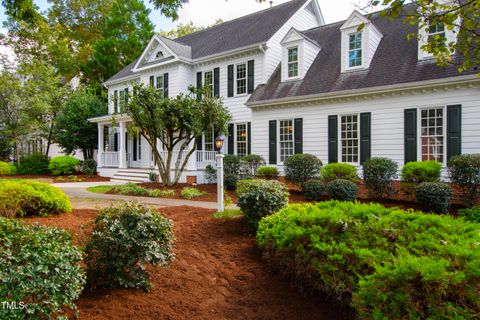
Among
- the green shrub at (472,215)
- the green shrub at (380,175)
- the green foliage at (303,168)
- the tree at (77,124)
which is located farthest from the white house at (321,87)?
the tree at (77,124)

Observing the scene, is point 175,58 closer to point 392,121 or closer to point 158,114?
point 158,114

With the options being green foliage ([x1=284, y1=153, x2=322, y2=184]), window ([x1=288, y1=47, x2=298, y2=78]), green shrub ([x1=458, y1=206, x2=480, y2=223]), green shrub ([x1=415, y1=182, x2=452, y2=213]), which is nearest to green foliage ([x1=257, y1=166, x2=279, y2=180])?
green foliage ([x1=284, y1=153, x2=322, y2=184])

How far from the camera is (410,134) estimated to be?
10.9 m

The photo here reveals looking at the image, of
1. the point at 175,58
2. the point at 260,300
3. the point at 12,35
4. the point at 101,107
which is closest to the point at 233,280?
the point at 260,300

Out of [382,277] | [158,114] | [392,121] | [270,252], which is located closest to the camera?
[382,277]

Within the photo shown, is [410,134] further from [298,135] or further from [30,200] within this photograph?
[30,200]

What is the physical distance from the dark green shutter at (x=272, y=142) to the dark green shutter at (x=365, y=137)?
→ 375cm

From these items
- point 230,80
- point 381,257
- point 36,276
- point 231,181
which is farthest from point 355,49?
point 36,276

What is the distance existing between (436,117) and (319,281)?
31.1ft

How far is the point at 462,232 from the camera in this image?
3.19 metres

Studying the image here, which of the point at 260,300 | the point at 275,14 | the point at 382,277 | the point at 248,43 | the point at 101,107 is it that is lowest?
the point at 260,300

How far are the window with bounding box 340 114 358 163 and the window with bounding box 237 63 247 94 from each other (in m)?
5.52

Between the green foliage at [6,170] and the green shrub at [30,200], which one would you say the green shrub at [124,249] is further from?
the green foliage at [6,170]

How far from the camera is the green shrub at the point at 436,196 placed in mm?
8055
